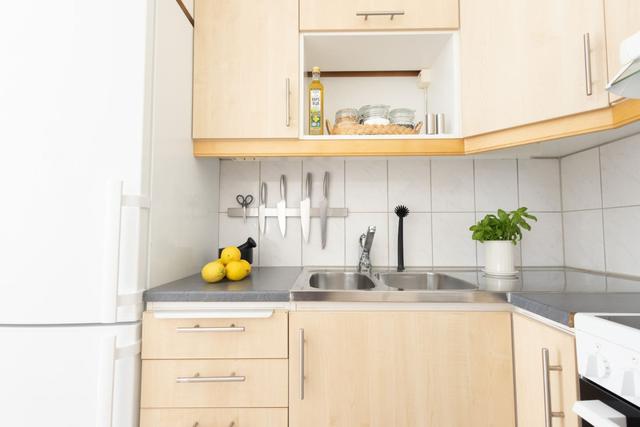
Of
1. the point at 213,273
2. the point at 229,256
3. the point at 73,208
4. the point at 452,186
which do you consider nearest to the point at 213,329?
the point at 213,273

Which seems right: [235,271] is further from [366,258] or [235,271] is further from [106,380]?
[366,258]

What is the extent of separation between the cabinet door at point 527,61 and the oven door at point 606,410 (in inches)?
30.9

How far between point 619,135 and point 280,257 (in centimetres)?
145

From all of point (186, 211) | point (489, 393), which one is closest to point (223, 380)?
point (186, 211)

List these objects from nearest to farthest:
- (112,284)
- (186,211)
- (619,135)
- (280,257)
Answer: (112,284), (619,135), (186,211), (280,257)

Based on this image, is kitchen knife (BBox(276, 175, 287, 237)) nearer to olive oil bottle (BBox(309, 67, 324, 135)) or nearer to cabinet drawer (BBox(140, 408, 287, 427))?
olive oil bottle (BBox(309, 67, 324, 135))

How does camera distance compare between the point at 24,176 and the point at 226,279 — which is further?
the point at 226,279

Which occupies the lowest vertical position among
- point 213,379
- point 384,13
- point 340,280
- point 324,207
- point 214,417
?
point 214,417

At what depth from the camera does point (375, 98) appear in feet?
5.42

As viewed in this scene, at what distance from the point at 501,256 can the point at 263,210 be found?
1.05 metres

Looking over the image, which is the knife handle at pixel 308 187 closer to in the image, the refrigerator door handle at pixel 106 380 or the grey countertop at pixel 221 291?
the grey countertop at pixel 221 291

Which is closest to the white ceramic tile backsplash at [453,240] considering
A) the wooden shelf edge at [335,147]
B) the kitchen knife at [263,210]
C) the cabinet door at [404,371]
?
the wooden shelf edge at [335,147]

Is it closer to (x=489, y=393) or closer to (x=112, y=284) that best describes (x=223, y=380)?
(x=112, y=284)

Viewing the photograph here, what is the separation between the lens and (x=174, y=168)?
1.19 m
